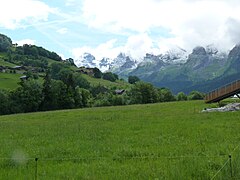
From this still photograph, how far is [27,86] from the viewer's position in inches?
4633

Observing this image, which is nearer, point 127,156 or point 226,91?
point 127,156

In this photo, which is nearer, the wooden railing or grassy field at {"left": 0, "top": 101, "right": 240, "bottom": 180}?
grassy field at {"left": 0, "top": 101, "right": 240, "bottom": 180}

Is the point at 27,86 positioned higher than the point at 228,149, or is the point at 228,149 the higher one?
the point at 27,86

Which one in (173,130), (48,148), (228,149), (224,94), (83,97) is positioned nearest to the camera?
(228,149)

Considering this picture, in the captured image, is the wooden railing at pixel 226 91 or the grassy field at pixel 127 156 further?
the wooden railing at pixel 226 91

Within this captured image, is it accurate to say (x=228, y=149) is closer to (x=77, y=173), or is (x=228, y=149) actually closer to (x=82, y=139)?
(x=77, y=173)

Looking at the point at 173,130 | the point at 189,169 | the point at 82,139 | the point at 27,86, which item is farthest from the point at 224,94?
the point at 27,86

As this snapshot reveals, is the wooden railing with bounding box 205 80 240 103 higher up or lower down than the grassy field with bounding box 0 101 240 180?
higher up

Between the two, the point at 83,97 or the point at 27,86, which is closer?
the point at 27,86

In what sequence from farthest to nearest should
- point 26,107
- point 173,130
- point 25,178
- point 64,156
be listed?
1. point 26,107
2. point 173,130
3. point 64,156
4. point 25,178

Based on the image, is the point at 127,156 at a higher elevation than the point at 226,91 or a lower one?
lower

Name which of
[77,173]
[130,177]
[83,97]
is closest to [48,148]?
[77,173]

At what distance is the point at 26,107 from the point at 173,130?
91973 mm

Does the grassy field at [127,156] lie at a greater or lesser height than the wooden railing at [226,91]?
lesser
